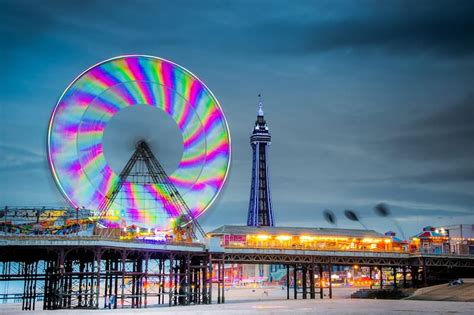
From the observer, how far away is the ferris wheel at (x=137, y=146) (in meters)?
61.7

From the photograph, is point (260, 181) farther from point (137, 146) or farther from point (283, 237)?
point (137, 146)

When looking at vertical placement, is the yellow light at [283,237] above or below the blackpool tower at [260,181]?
below

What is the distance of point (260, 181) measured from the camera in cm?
17975

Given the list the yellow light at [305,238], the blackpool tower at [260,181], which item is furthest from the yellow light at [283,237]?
the blackpool tower at [260,181]

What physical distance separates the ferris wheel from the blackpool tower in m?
106

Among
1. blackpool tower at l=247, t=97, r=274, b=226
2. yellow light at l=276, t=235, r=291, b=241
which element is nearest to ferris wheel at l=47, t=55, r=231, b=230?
yellow light at l=276, t=235, r=291, b=241

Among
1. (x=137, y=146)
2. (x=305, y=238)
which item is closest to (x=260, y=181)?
(x=305, y=238)

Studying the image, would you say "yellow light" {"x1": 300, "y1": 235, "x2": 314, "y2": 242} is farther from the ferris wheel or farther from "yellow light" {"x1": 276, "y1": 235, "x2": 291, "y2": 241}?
the ferris wheel

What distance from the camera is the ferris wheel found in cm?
6169

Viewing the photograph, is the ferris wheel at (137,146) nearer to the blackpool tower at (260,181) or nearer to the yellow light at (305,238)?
the yellow light at (305,238)

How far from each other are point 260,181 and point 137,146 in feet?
378

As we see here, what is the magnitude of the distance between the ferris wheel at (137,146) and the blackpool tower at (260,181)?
106 metres

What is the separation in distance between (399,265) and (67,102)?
5152 centimetres

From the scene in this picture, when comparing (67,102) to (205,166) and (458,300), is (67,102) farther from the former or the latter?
(458,300)
